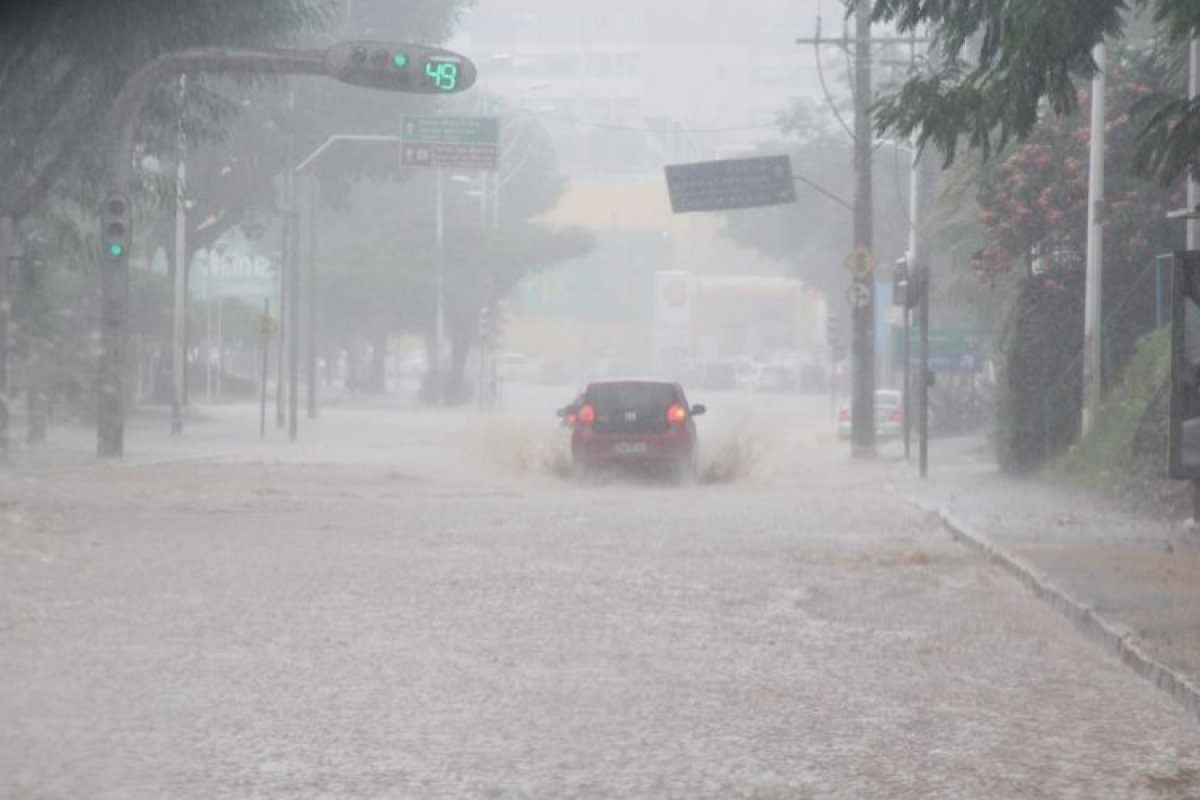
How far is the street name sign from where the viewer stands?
51.6 meters

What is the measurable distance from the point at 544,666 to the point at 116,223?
23650 mm

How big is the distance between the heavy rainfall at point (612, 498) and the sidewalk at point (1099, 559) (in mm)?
75

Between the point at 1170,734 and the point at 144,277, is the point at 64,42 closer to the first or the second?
the point at 1170,734

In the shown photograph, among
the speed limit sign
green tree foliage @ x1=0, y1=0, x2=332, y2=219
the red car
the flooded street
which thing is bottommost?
the flooded street

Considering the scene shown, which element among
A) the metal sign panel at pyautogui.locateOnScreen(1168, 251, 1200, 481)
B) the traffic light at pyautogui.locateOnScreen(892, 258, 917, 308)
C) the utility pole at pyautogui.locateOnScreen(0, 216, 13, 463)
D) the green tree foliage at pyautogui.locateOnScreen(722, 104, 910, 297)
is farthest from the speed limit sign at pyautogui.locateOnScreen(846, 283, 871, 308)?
the green tree foliage at pyautogui.locateOnScreen(722, 104, 910, 297)

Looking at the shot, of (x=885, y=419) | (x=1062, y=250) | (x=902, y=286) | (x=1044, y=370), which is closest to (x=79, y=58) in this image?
(x=1044, y=370)

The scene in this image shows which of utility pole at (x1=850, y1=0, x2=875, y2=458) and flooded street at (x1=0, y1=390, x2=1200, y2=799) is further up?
utility pole at (x1=850, y1=0, x2=875, y2=458)

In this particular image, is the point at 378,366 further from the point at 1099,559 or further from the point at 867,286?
the point at 1099,559

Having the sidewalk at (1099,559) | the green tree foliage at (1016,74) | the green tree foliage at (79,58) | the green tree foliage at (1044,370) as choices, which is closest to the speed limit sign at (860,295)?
the green tree foliage at (1044,370)

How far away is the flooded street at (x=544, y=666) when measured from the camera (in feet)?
29.6

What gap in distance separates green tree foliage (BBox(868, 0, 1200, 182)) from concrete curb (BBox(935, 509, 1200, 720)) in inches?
105

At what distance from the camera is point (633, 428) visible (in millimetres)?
32844

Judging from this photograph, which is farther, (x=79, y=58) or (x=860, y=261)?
(x=860, y=261)

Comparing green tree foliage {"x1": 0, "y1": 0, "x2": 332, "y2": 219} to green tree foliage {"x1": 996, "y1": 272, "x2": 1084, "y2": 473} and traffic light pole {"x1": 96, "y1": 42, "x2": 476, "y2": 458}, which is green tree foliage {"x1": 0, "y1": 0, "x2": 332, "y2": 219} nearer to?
traffic light pole {"x1": 96, "y1": 42, "x2": 476, "y2": 458}
